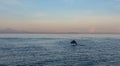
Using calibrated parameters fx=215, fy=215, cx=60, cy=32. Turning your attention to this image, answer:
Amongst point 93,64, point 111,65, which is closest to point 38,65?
point 93,64

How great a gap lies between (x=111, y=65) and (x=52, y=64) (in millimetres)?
12773

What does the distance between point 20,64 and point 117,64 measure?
838 inches

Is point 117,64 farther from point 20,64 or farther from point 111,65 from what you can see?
point 20,64

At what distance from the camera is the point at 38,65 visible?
45.5 meters

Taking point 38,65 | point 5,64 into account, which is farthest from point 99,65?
point 5,64

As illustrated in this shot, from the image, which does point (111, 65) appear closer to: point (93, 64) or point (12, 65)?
point (93, 64)

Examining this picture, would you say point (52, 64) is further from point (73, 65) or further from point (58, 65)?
point (73, 65)

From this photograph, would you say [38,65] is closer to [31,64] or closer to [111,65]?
[31,64]

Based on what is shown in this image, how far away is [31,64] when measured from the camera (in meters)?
46.5

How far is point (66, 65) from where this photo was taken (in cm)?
4591

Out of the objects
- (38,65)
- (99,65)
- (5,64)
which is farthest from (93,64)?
(5,64)

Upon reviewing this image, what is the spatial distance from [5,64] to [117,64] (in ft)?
79.9

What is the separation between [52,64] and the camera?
152 feet

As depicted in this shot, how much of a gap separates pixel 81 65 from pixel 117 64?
27.1ft
